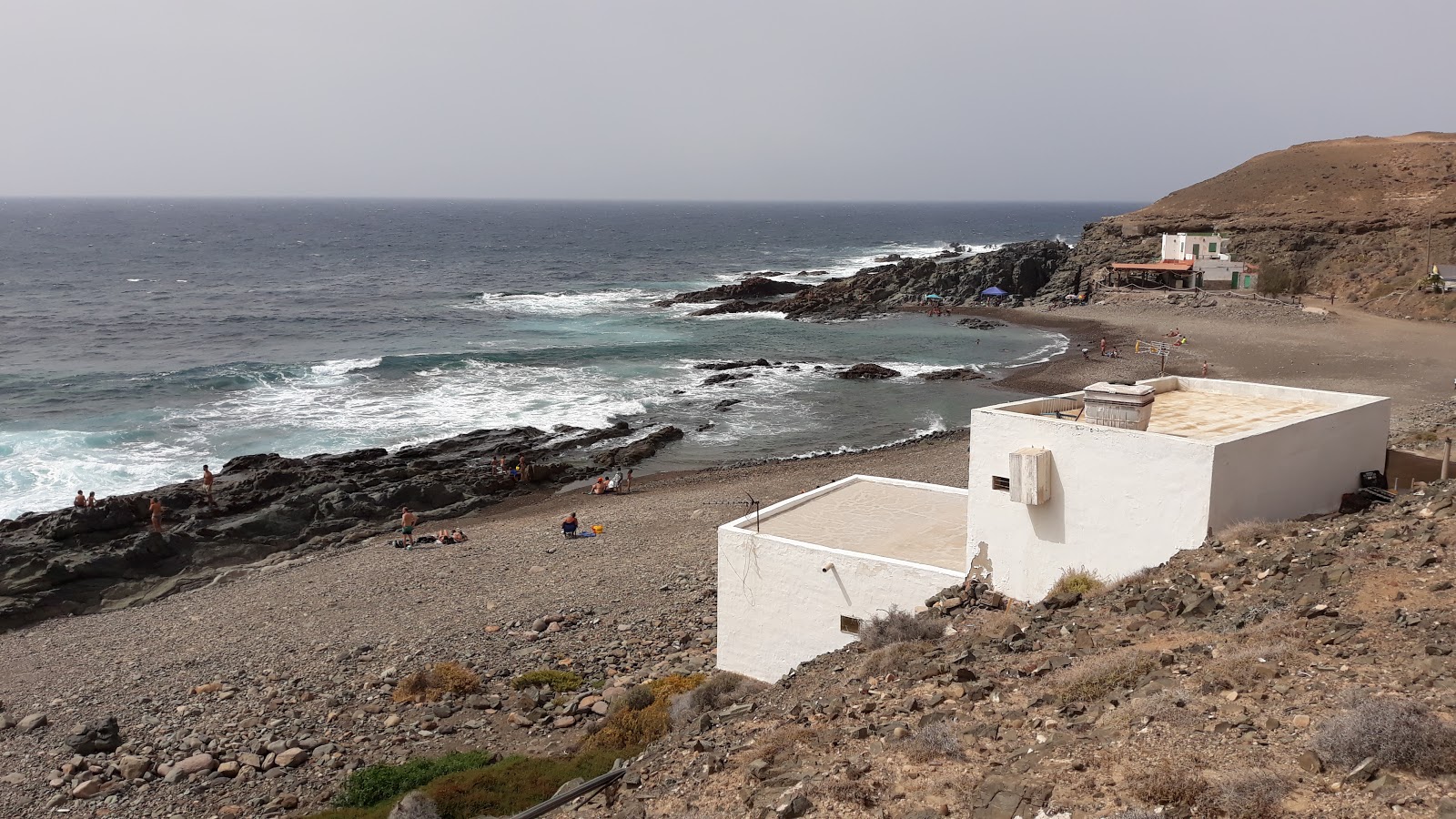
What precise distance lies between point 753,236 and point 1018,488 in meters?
130

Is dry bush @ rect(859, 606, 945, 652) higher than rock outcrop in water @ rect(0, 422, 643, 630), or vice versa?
dry bush @ rect(859, 606, 945, 652)

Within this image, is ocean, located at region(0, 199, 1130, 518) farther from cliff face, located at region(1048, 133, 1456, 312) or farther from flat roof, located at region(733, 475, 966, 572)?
cliff face, located at region(1048, 133, 1456, 312)

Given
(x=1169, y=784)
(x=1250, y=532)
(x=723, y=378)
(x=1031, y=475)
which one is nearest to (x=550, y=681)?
(x=1031, y=475)

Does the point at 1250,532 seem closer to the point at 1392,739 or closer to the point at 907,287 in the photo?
the point at 1392,739

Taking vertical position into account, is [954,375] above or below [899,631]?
below

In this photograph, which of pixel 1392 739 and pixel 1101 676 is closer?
pixel 1392 739

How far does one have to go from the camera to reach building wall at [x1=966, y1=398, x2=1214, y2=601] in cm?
972

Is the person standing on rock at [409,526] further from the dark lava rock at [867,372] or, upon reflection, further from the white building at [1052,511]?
the dark lava rock at [867,372]

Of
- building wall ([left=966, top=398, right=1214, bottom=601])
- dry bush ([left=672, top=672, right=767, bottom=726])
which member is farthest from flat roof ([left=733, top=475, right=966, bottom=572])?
dry bush ([left=672, top=672, right=767, bottom=726])

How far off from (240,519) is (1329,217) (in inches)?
2247

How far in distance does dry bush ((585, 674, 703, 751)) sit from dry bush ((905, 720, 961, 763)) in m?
4.36

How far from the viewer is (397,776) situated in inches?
421

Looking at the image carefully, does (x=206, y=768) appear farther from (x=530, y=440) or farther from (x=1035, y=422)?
(x=530, y=440)

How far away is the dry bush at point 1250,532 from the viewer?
31.0ft
